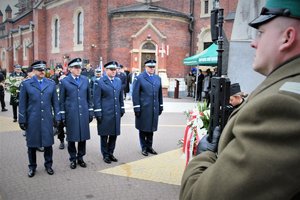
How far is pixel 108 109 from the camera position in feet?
22.8

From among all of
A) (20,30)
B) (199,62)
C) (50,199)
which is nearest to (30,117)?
(50,199)

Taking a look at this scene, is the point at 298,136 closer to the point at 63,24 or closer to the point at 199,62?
the point at 199,62

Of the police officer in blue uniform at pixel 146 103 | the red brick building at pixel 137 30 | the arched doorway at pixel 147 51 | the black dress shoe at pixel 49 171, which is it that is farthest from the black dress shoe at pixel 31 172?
the arched doorway at pixel 147 51

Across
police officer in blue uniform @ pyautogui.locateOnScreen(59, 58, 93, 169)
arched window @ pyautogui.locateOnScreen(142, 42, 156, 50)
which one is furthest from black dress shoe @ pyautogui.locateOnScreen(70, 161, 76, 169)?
arched window @ pyautogui.locateOnScreen(142, 42, 156, 50)

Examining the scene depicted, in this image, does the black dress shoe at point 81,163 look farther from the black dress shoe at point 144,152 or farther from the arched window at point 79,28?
the arched window at point 79,28

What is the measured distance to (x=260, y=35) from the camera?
52.6 inches

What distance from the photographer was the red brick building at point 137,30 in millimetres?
25266

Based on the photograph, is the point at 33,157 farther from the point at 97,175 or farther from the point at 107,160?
the point at 107,160

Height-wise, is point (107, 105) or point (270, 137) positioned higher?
point (270, 137)

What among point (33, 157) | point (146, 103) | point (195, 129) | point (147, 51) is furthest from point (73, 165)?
point (147, 51)

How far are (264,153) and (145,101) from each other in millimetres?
6537

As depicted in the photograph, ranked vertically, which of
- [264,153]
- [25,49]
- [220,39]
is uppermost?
[25,49]

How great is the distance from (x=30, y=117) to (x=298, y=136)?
5.58m

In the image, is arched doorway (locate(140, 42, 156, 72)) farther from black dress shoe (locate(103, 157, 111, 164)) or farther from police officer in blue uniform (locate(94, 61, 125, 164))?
black dress shoe (locate(103, 157, 111, 164))
